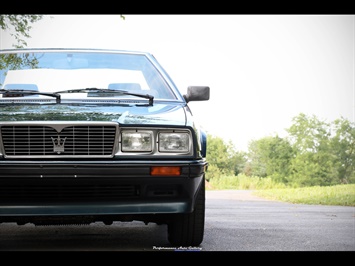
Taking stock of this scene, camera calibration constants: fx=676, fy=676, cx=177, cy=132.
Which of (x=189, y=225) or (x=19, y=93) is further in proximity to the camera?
(x=19, y=93)

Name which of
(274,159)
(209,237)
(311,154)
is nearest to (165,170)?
(209,237)

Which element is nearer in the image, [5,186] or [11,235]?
[5,186]

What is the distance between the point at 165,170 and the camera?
4656 mm

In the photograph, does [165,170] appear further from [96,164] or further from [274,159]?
[274,159]

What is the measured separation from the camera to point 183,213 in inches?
190

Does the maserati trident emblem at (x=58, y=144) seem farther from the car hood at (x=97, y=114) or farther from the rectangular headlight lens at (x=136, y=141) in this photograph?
the rectangular headlight lens at (x=136, y=141)

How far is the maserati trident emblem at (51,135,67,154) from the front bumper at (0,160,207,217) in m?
0.10

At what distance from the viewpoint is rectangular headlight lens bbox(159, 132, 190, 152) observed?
187 inches

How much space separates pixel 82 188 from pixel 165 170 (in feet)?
1.90

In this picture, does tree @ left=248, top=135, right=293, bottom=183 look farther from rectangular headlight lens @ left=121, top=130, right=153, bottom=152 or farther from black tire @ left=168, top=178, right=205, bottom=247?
rectangular headlight lens @ left=121, top=130, right=153, bottom=152
